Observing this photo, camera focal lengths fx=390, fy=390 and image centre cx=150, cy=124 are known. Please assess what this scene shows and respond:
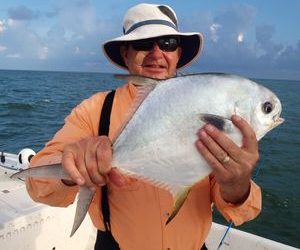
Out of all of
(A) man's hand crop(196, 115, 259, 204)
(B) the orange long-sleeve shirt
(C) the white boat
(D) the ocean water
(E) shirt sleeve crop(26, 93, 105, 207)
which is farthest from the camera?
(D) the ocean water

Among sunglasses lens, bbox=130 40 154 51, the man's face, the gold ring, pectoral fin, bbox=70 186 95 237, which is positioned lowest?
pectoral fin, bbox=70 186 95 237

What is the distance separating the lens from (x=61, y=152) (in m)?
2.17

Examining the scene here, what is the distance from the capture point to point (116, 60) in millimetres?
3209

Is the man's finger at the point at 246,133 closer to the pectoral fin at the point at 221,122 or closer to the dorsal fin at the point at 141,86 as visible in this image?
the pectoral fin at the point at 221,122

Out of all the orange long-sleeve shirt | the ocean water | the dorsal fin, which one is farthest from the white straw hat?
the ocean water

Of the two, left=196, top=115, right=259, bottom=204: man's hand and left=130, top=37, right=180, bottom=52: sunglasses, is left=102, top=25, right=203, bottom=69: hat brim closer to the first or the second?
left=130, top=37, right=180, bottom=52: sunglasses

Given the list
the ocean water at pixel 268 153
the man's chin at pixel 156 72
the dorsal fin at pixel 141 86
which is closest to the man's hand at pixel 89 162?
the dorsal fin at pixel 141 86

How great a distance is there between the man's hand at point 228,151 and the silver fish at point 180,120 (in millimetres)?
41

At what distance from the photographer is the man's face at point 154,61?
261cm

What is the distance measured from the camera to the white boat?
Answer: 3.82m

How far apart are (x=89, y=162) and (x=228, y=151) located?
63 centimetres

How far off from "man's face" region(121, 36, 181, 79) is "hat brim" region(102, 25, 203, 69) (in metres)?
0.09

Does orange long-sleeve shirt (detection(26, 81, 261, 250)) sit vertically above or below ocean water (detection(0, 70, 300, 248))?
above

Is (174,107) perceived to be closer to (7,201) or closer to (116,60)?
(116,60)
